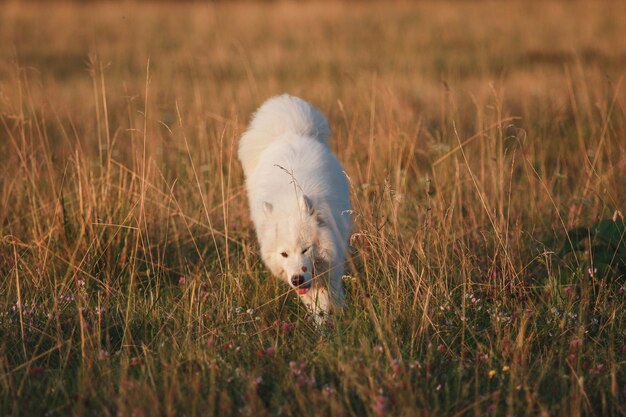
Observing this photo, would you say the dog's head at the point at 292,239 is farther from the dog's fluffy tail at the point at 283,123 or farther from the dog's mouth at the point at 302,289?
the dog's fluffy tail at the point at 283,123

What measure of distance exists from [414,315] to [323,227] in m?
0.98

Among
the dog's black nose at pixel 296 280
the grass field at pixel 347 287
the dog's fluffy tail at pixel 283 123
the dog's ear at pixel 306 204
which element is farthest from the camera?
the dog's fluffy tail at pixel 283 123

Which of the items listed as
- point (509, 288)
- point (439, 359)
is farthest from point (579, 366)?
point (509, 288)

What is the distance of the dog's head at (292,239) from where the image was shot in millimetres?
4184

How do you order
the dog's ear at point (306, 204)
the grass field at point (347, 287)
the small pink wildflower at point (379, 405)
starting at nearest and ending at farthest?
the small pink wildflower at point (379, 405), the grass field at point (347, 287), the dog's ear at point (306, 204)

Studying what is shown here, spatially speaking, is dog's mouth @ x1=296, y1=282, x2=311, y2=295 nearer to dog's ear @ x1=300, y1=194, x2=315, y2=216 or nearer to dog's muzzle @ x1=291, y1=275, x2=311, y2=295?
dog's muzzle @ x1=291, y1=275, x2=311, y2=295

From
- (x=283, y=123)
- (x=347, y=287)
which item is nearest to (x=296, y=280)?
(x=347, y=287)

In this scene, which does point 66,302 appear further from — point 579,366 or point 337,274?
point 579,366

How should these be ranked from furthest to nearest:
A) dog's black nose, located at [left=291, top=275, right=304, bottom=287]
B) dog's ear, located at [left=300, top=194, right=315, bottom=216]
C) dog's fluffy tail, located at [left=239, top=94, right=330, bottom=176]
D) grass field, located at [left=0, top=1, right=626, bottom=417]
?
dog's fluffy tail, located at [left=239, top=94, right=330, bottom=176] < dog's ear, located at [left=300, top=194, right=315, bottom=216] < dog's black nose, located at [left=291, top=275, right=304, bottom=287] < grass field, located at [left=0, top=1, right=626, bottom=417]

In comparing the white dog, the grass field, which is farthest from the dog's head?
the grass field

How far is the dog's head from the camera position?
4184 mm

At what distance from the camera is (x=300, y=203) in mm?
4223

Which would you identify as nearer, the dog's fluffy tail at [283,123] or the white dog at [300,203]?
the white dog at [300,203]

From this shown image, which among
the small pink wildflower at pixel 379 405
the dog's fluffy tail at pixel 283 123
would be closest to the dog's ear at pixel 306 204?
the dog's fluffy tail at pixel 283 123
